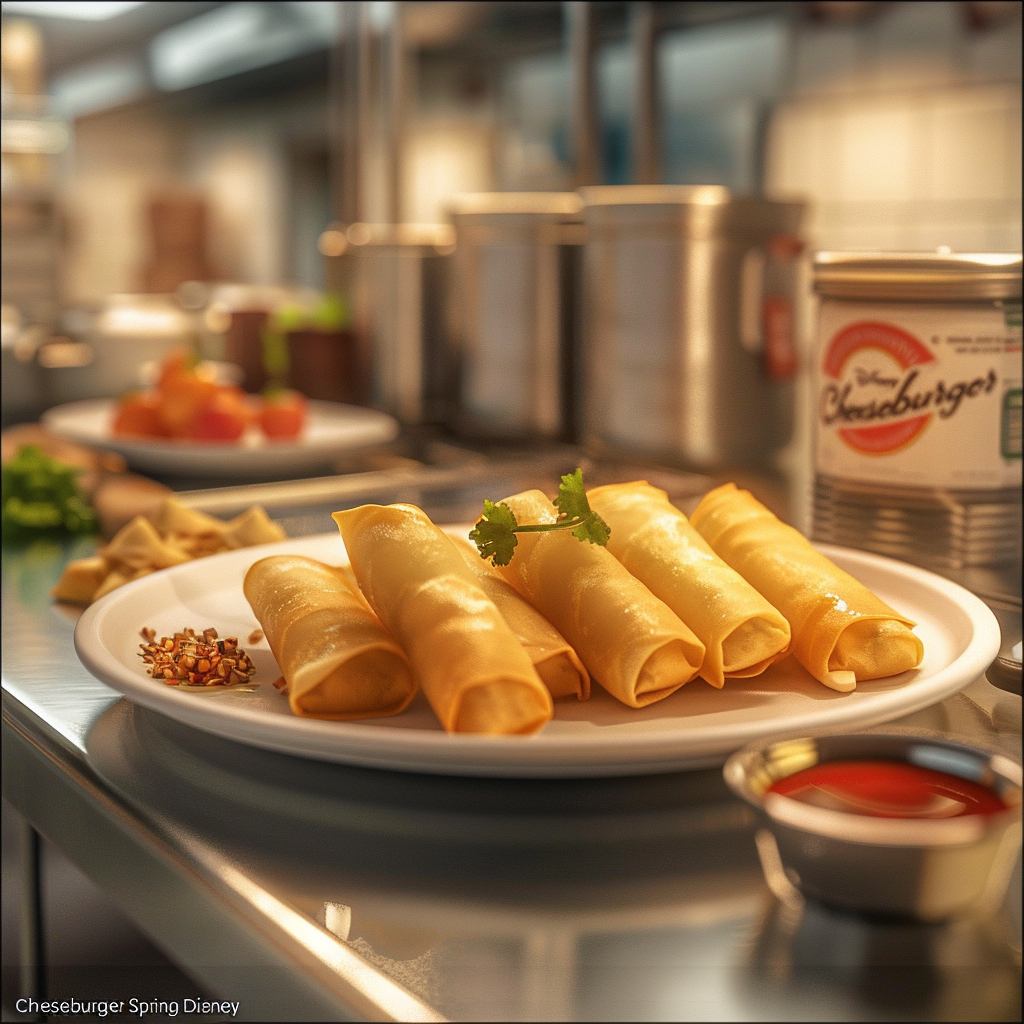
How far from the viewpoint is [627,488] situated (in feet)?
2.19

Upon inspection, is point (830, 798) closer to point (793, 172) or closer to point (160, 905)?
point (160, 905)

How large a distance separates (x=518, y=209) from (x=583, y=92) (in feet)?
1.10

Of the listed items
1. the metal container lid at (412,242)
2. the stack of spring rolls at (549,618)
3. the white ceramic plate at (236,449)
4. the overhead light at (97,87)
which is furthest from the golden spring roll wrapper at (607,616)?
the overhead light at (97,87)

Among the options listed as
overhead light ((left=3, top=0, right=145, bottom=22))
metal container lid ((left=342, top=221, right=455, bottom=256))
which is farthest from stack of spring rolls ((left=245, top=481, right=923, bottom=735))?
overhead light ((left=3, top=0, right=145, bottom=22))

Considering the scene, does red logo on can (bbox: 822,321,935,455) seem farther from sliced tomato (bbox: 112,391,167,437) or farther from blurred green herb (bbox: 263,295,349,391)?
blurred green herb (bbox: 263,295,349,391)

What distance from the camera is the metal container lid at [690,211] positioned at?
1.14 meters

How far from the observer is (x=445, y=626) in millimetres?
509

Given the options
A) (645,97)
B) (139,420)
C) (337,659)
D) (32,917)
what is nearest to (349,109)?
(645,97)

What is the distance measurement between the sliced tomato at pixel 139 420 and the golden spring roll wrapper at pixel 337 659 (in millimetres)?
818

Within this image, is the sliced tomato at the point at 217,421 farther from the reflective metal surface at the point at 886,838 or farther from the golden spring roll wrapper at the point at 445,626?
the reflective metal surface at the point at 886,838

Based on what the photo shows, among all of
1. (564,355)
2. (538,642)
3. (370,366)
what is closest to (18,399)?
(370,366)

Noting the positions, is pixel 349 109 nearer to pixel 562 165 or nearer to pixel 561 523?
pixel 562 165

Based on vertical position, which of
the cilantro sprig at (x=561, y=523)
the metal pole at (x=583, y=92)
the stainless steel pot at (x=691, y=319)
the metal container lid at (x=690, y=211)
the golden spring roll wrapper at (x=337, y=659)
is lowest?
the golden spring roll wrapper at (x=337, y=659)

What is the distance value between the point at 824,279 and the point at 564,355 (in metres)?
0.59
